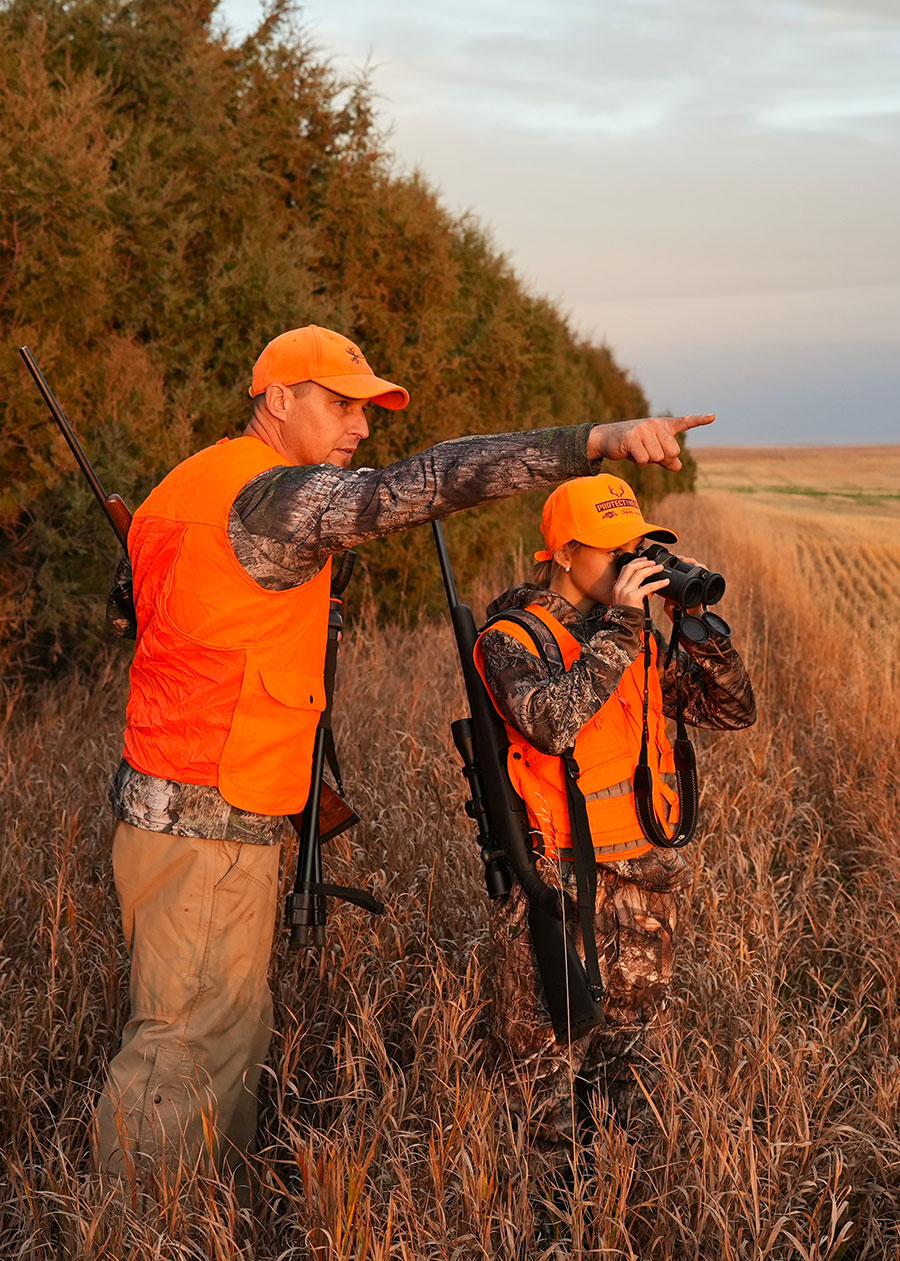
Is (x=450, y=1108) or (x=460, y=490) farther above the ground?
(x=460, y=490)

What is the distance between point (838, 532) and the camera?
25.8m

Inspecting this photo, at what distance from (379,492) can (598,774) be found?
0.97m

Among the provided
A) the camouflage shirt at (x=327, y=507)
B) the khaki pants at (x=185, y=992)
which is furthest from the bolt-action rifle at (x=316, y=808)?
the camouflage shirt at (x=327, y=507)

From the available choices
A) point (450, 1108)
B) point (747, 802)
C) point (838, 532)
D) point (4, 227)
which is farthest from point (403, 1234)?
point (838, 532)

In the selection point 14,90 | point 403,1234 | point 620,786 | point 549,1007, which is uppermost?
point 14,90

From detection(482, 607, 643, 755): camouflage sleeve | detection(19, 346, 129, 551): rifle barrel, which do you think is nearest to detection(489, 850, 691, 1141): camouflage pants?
detection(482, 607, 643, 755): camouflage sleeve

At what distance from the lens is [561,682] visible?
8.55 ft

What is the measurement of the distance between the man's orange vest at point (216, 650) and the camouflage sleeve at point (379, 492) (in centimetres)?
9

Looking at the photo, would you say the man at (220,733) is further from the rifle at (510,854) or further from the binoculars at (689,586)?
the binoculars at (689,586)

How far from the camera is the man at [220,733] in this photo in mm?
2465

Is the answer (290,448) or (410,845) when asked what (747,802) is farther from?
(290,448)

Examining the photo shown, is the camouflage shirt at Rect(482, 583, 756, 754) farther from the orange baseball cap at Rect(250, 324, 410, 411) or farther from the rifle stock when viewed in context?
the orange baseball cap at Rect(250, 324, 410, 411)

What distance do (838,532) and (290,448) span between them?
24905mm

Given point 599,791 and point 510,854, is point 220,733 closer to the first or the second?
point 510,854
